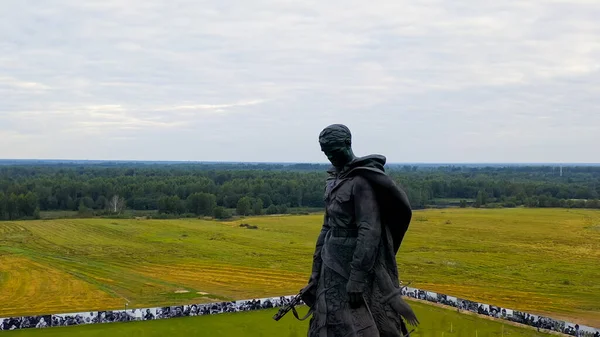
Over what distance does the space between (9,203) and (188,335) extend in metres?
50.2

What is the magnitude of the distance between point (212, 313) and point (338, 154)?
19451 mm

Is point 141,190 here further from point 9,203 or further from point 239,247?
point 239,247

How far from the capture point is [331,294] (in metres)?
6.25

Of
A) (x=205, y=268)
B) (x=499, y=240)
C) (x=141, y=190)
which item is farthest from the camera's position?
(x=141, y=190)

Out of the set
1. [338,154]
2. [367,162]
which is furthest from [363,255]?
[338,154]

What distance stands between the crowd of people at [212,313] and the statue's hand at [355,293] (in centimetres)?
1691

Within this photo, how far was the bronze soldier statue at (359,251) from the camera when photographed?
19.7 feet

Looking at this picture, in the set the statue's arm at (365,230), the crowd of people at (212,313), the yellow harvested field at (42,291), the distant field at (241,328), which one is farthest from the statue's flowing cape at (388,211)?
the yellow harvested field at (42,291)

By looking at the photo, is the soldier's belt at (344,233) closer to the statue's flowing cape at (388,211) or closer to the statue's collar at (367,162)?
the statue's flowing cape at (388,211)

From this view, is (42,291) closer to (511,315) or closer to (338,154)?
(511,315)

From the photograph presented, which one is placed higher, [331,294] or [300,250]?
[331,294]

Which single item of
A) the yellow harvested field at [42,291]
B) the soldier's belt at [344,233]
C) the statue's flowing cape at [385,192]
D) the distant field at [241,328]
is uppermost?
the statue's flowing cape at [385,192]

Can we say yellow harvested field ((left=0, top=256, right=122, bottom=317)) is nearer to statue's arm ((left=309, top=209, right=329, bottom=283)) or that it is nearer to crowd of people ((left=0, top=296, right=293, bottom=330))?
crowd of people ((left=0, top=296, right=293, bottom=330))

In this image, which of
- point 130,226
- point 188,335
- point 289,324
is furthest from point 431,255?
point 130,226
